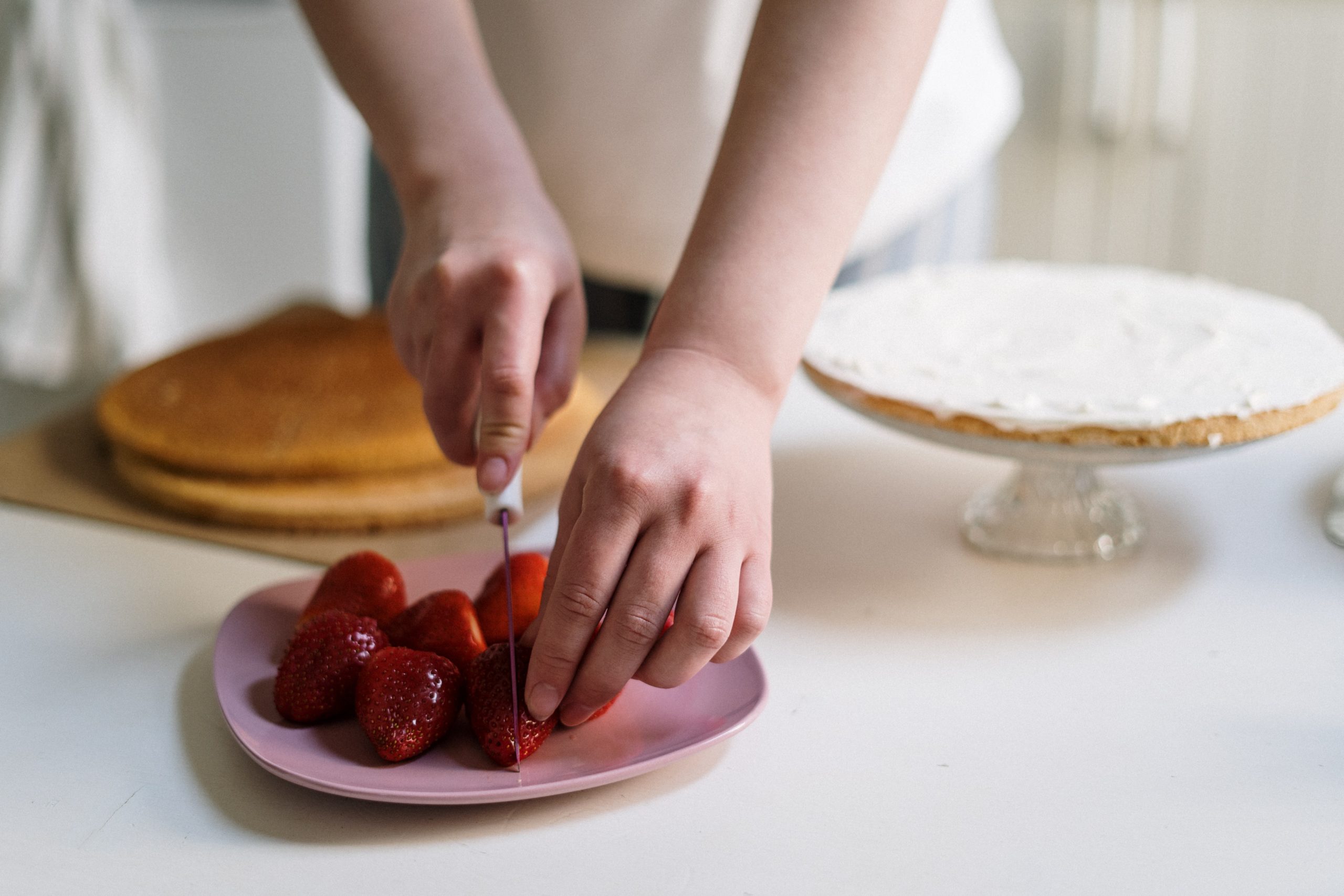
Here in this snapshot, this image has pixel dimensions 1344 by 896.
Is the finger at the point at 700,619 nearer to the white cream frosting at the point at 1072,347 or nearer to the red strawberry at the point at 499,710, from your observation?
the red strawberry at the point at 499,710

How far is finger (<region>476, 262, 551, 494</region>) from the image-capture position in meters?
0.64

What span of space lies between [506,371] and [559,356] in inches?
4.3

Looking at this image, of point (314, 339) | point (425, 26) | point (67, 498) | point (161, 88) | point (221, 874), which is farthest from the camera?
point (161, 88)

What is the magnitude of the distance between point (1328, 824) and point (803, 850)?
0.80 ft

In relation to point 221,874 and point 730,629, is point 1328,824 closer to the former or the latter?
point 730,629

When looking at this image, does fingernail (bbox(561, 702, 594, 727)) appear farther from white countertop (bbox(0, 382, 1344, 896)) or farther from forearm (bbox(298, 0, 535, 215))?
forearm (bbox(298, 0, 535, 215))

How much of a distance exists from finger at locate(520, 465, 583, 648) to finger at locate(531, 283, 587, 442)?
14 centimetres

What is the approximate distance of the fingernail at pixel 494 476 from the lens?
63cm

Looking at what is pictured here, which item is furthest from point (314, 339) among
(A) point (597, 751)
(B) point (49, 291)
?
(B) point (49, 291)

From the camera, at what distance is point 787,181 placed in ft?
2.12

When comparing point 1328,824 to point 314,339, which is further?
point 314,339

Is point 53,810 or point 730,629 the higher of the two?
point 730,629

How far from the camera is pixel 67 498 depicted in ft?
3.17

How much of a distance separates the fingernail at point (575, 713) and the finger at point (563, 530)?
0.04m
